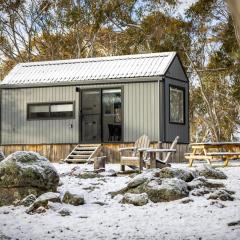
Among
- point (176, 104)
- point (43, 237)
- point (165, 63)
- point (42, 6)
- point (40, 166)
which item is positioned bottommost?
point (43, 237)

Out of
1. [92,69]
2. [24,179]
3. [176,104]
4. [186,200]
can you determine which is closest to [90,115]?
[92,69]

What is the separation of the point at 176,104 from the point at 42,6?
48.7 ft

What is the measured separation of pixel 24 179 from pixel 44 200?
39.5 inches

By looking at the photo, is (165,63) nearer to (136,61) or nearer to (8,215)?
(136,61)

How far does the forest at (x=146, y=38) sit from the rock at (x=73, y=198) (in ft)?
55.1

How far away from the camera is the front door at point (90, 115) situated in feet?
64.4

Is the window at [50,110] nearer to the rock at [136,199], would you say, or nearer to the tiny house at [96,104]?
the tiny house at [96,104]

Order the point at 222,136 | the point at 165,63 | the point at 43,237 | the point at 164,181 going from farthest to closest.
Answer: the point at 222,136 → the point at 165,63 → the point at 164,181 → the point at 43,237

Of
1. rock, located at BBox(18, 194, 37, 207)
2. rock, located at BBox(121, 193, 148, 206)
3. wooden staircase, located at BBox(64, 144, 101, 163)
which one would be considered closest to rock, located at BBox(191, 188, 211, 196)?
rock, located at BBox(121, 193, 148, 206)

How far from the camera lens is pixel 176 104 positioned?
65.6ft

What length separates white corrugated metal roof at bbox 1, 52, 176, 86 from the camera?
1938 cm

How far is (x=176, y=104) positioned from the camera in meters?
20.0

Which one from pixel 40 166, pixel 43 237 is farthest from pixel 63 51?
pixel 43 237

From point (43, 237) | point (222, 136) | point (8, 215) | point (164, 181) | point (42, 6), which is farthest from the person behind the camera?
point (222, 136)
